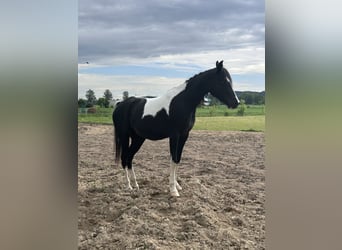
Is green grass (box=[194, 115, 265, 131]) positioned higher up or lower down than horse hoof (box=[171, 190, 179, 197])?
higher up

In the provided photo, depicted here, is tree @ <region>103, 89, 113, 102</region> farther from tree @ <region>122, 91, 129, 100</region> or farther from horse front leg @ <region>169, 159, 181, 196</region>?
horse front leg @ <region>169, 159, 181, 196</region>

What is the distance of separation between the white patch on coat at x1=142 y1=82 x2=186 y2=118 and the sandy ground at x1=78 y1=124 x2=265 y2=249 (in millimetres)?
132

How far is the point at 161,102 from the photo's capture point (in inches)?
63.2

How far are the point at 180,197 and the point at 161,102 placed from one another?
0.39 m

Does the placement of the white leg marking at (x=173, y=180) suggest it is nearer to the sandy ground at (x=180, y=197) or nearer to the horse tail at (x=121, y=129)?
the sandy ground at (x=180, y=197)

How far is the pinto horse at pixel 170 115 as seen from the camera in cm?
152

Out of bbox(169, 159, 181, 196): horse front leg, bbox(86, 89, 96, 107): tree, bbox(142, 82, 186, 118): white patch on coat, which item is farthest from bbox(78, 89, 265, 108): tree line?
bbox(169, 159, 181, 196): horse front leg

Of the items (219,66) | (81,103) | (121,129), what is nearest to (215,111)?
(219,66)

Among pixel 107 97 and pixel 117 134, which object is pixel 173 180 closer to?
pixel 117 134

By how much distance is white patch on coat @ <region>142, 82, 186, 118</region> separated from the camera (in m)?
1.56

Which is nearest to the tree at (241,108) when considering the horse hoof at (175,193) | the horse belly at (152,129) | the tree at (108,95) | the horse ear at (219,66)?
the horse ear at (219,66)
